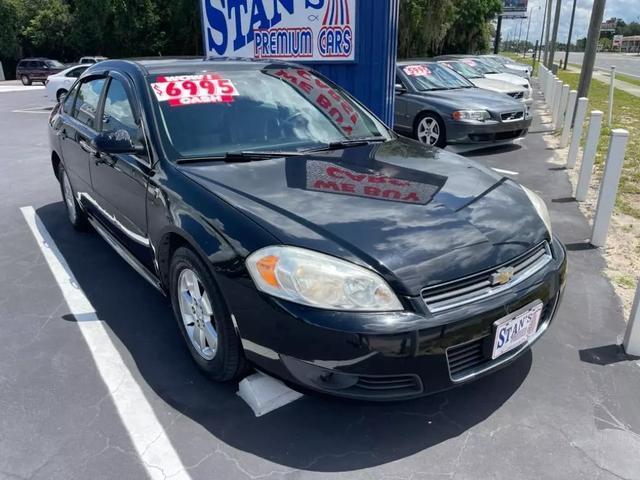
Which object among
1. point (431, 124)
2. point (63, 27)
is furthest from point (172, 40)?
point (431, 124)

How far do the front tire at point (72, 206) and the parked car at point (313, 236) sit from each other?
4.33 feet

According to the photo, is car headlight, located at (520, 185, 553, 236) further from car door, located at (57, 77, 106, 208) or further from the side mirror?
car door, located at (57, 77, 106, 208)

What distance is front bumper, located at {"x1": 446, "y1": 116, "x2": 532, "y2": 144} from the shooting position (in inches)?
324

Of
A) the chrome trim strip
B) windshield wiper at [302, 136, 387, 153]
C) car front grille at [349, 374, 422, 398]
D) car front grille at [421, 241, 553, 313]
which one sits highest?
windshield wiper at [302, 136, 387, 153]

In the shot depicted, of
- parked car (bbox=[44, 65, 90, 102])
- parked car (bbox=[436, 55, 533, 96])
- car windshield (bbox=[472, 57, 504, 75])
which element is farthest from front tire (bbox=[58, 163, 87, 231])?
car windshield (bbox=[472, 57, 504, 75])

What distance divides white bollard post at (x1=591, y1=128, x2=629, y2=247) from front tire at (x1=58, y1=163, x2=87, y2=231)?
179 inches

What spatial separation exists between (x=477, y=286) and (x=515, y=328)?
31 centimetres

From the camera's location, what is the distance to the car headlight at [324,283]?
2.13 meters

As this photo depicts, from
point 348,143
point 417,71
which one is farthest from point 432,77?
point 348,143

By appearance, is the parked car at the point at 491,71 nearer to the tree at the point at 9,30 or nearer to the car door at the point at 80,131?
the car door at the point at 80,131

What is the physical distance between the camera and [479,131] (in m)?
8.26

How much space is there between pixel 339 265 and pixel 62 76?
16.4m

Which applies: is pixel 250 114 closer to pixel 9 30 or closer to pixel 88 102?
pixel 88 102

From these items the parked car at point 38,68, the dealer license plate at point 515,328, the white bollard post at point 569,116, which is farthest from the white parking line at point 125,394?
the parked car at point 38,68
